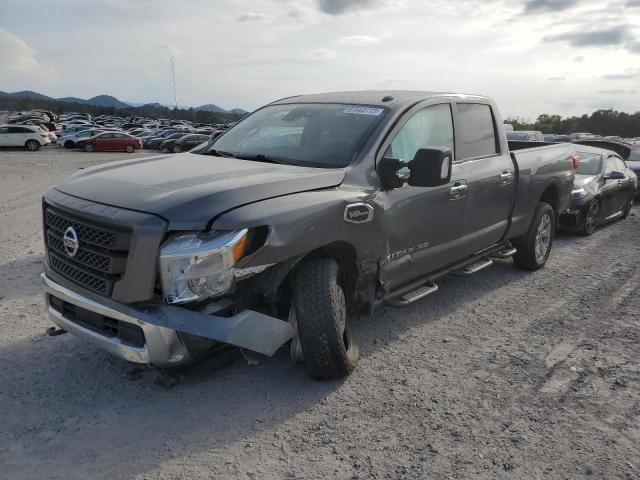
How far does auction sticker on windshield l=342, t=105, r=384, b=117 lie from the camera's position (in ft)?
13.8

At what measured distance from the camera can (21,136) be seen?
3031 centimetres

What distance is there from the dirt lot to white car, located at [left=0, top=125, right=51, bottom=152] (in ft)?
96.4

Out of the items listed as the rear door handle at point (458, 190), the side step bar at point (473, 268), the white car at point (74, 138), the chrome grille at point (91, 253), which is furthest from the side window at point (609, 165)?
the white car at point (74, 138)

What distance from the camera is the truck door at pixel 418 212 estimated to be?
13.1 ft

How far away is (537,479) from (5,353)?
11.8 ft

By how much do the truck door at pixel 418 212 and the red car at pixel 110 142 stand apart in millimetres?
30905

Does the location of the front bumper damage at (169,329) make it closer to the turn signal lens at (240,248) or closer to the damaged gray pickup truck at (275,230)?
the damaged gray pickup truck at (275,230)

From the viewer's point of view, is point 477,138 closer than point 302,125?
No

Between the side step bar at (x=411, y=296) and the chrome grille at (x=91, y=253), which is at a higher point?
the chrome grille at (x=91, y=253)

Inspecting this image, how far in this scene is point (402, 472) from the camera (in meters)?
2.77

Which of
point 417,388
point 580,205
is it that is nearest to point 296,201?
point 417,388

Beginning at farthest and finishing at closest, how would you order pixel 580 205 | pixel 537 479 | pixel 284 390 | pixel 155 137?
pixel 155 137, pixel 580 205, pixel 284 390, pixel 537 479

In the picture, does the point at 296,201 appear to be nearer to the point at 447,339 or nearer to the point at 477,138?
the point at 447,339

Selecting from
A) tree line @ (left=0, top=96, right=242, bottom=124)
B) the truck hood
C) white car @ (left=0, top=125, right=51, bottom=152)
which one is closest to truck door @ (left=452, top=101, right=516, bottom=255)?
the truck hood
